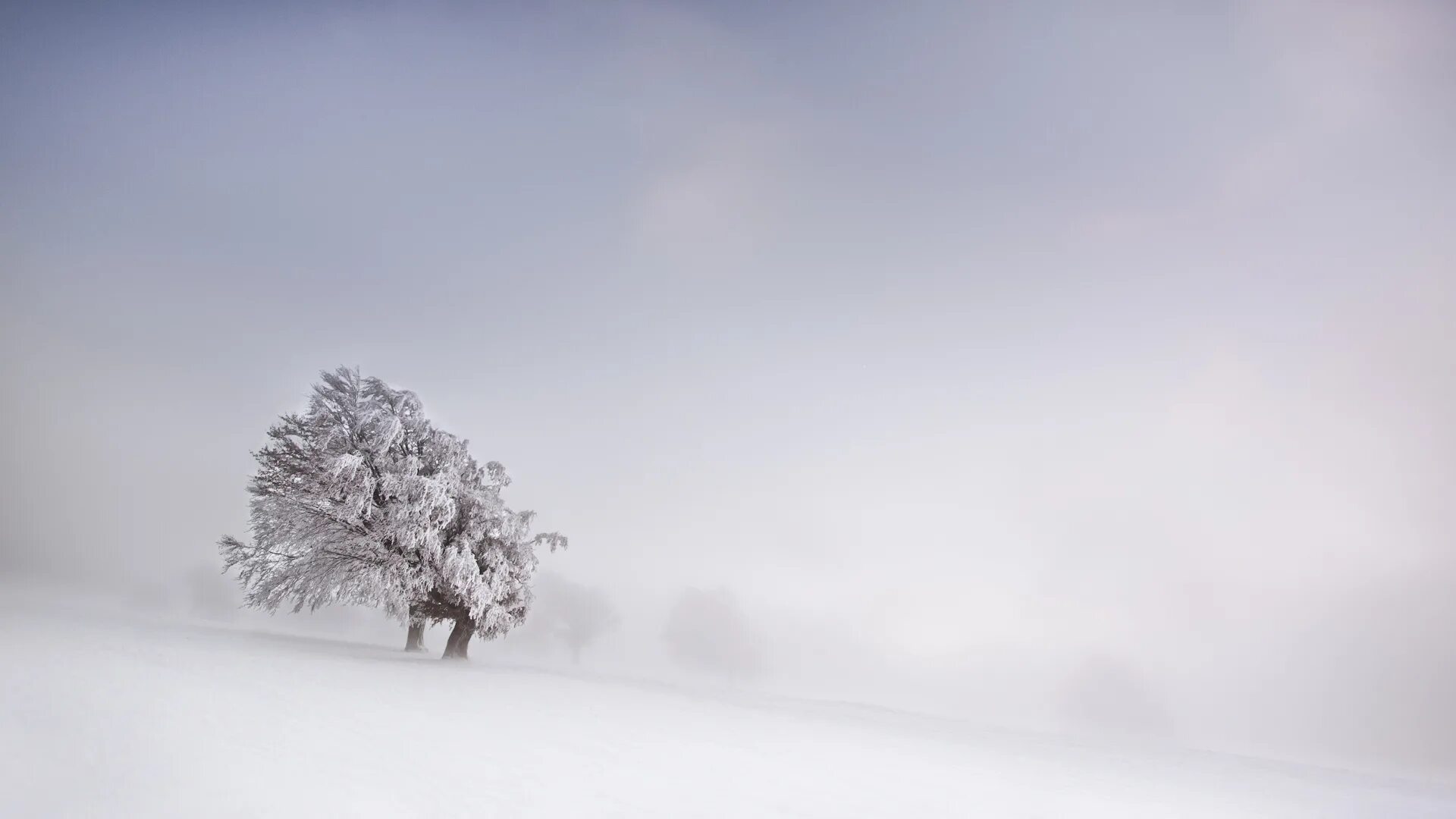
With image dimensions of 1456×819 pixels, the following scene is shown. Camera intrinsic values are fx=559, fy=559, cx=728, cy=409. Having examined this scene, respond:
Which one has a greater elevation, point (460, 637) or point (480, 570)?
point (480, 570)

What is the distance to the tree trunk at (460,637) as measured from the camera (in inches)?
930

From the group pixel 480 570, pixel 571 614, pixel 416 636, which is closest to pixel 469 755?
pixel 480 570

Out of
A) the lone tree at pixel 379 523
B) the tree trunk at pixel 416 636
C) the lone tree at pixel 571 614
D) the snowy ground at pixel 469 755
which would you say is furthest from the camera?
the lone tree at pixel 571 614

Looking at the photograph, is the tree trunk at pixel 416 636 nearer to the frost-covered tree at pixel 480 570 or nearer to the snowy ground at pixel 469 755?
the frost-covered tree at pixel 480 570

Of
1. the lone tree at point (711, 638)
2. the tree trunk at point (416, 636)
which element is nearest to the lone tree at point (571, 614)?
the lone tree at point (711, 638)

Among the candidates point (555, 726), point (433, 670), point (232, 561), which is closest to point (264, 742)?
point (555, 726)

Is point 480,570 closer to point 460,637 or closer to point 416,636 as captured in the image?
point 460,637

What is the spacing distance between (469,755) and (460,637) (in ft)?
48.2

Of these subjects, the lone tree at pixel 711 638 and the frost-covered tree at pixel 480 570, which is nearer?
the frost-covered tree at pixel 480 570

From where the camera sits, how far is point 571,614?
2464 inches

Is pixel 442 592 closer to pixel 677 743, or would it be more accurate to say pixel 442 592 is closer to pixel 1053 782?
pixel 677 743

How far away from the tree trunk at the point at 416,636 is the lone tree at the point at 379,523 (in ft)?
1.34

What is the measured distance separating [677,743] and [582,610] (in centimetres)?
5395

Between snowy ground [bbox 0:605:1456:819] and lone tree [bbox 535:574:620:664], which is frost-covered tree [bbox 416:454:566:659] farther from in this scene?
lone tree [bbox 535:574:620:664]
